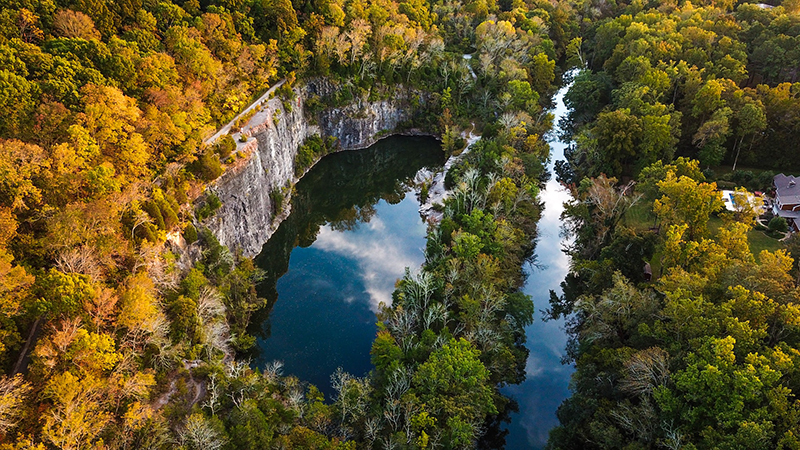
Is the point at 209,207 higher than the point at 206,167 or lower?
lower

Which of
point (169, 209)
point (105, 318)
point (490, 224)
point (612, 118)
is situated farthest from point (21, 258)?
point (612, 118)

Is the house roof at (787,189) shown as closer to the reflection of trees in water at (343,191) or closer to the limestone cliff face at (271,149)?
the reflection of trees in water at (343,191)

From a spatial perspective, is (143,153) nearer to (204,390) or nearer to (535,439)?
(204,390)

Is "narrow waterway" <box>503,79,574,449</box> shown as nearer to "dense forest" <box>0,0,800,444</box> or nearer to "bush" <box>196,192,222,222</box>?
"dense forest" <box>0,0,800,444</box>

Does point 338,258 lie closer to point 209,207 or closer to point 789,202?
point 209,207

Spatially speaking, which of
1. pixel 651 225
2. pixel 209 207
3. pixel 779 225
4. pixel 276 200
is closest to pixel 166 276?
pixel 209 207
